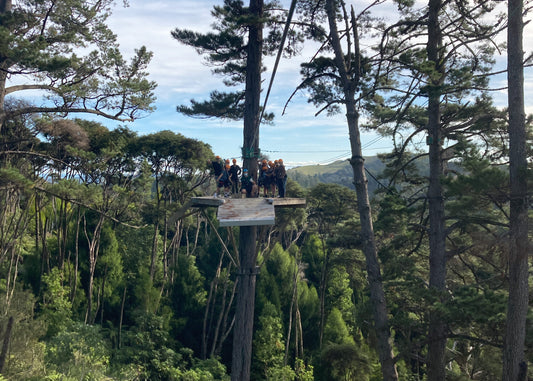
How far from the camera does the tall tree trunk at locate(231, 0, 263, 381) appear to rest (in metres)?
11.1

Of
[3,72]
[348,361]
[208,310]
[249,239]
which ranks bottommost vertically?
[348,361]

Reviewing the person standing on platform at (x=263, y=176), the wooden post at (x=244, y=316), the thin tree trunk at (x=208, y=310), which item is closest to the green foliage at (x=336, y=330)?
the thin tree trunk at (x=208, y=310)

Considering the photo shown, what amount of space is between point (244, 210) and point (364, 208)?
346 centimetres

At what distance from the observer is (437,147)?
10555 mm

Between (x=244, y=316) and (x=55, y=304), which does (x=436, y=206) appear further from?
(x=55, y=304)

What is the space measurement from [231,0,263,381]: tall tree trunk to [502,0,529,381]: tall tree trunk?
19.3ft

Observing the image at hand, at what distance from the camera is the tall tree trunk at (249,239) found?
1109 cm

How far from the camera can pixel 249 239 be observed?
11.4 meters

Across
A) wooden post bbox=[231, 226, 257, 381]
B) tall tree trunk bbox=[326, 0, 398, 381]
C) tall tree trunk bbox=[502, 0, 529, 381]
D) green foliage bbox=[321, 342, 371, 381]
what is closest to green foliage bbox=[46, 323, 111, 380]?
wooden post bbox=[231, 226, 257, 381]

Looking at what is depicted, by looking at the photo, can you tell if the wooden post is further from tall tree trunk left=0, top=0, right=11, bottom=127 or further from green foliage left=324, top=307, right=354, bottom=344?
green foliage left=324, top=307, right=354, bottom=344

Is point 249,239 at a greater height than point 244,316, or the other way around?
point 249,239

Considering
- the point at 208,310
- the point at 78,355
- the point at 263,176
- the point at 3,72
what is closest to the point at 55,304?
the point at 78,355

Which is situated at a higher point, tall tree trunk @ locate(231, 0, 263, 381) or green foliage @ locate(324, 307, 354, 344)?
tall tree trunk @ locate(231, 0, 263, 381)

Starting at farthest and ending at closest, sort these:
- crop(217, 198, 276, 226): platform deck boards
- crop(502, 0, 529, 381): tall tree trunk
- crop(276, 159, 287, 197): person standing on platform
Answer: crop(276, 159, 287, 197): person standing on platform, crop(217, 198, 276, 226): platform deck boards, crop(502, 0, 529, 381): tall tree trunk
